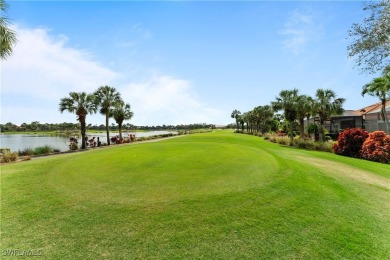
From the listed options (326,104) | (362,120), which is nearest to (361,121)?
(362,120)

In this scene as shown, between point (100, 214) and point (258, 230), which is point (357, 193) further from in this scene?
point (100, 214)

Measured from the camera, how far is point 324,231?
505 cm

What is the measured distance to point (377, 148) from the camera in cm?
1834

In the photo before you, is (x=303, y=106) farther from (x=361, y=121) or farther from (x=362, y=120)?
(x=362, y=120)

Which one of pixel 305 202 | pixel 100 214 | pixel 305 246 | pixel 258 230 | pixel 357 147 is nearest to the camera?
pixel 305 246

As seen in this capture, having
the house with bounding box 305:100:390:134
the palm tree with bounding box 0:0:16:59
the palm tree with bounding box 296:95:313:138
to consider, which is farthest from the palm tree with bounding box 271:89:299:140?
the palm tree with bounding box 0:0:16:59

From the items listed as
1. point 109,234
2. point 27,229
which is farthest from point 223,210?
point 27,229

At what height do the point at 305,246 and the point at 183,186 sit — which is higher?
the point at 183,186

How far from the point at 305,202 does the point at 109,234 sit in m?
5.44

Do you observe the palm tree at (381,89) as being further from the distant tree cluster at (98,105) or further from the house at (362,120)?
the distant tree cluster at (98,105)

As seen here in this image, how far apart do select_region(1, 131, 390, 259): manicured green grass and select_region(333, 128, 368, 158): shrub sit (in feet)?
46.2

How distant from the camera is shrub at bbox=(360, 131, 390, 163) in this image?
1777 cm

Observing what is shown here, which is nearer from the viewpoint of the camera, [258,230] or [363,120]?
[258,230]

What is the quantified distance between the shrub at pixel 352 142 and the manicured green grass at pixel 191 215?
14088 mm
